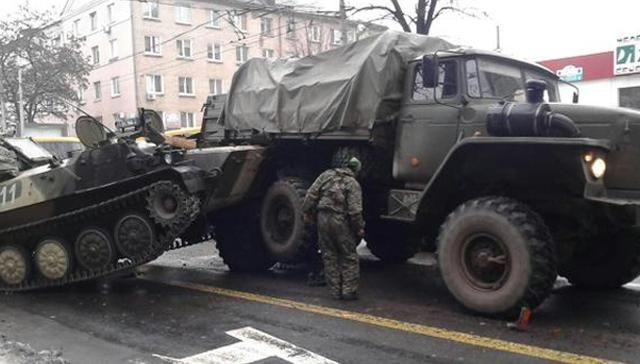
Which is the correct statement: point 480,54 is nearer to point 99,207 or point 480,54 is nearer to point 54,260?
point 99,207

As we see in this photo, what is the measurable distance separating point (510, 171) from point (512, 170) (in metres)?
0.03

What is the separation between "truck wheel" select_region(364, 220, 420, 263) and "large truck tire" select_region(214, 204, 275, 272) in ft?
4.86

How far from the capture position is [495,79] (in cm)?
822

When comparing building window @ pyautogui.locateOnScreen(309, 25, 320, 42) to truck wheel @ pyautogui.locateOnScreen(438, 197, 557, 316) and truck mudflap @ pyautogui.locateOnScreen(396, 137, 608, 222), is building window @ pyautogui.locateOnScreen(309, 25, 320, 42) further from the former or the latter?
truck wheel @ pyautogui.locateOnScreen(438, 197, 557, 316)

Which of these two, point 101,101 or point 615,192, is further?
point 101,101

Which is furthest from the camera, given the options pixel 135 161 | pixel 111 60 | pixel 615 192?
pixel 111 60

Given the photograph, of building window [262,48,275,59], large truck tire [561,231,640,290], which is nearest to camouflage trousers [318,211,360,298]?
large truck tire [561,231,640,290]

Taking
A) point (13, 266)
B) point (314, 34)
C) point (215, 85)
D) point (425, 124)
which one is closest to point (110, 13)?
point (215, 85)

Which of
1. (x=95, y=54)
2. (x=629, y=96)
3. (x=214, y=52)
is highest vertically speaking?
(x=95, y=54)

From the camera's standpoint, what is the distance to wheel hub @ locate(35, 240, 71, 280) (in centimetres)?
909

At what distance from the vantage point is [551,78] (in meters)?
9.05

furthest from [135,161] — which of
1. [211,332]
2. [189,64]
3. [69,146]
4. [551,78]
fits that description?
[189,64]

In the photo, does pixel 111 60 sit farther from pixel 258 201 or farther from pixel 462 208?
pixel 462 208

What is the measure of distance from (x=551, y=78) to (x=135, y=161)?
512 centimetres
